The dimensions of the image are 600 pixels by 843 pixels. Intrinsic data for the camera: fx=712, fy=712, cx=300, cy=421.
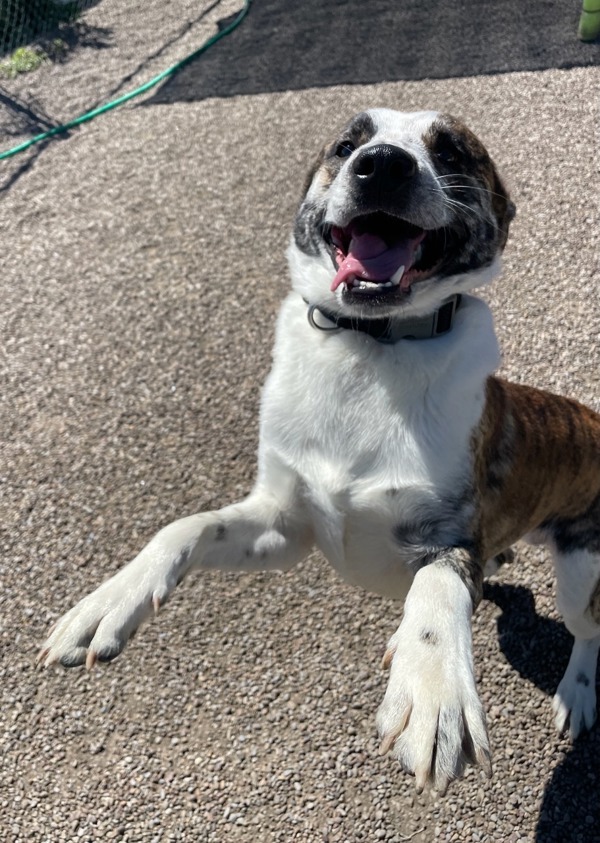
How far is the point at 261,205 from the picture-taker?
6.02 meters

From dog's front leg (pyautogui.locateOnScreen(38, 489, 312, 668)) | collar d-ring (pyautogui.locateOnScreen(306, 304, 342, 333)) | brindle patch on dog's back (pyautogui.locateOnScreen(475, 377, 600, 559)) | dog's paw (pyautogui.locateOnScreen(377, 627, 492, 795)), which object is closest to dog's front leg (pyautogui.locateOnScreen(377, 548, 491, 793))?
dog's paw (pyautogui.locateOnScreen(377, 627, 492, 795))

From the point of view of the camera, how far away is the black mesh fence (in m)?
9.43

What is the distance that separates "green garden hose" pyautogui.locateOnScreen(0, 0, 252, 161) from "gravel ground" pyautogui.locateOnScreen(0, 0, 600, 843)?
0.25 metres

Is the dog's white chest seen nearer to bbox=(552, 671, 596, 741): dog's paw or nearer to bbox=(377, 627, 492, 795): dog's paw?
bbox=(377, 627, 492, 795): dog's paw

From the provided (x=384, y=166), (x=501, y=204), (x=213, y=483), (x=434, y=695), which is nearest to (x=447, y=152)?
(x=501, y=204)

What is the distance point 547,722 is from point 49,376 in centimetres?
364

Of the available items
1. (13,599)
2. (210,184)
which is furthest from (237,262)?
(13,599)

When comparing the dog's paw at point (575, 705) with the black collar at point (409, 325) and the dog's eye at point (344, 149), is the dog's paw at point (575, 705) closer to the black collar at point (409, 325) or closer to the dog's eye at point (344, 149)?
the black collar at point (409, 325)

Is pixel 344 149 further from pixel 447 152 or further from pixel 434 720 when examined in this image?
pixel 434 720

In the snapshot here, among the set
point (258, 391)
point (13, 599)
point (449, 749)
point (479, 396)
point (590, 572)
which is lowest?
point (13, 599)

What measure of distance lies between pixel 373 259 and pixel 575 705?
6.44 feet

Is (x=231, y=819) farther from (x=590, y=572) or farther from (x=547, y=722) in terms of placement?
(x=590, y=572)

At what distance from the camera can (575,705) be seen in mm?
2871

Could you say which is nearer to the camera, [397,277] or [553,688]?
[397,277]
